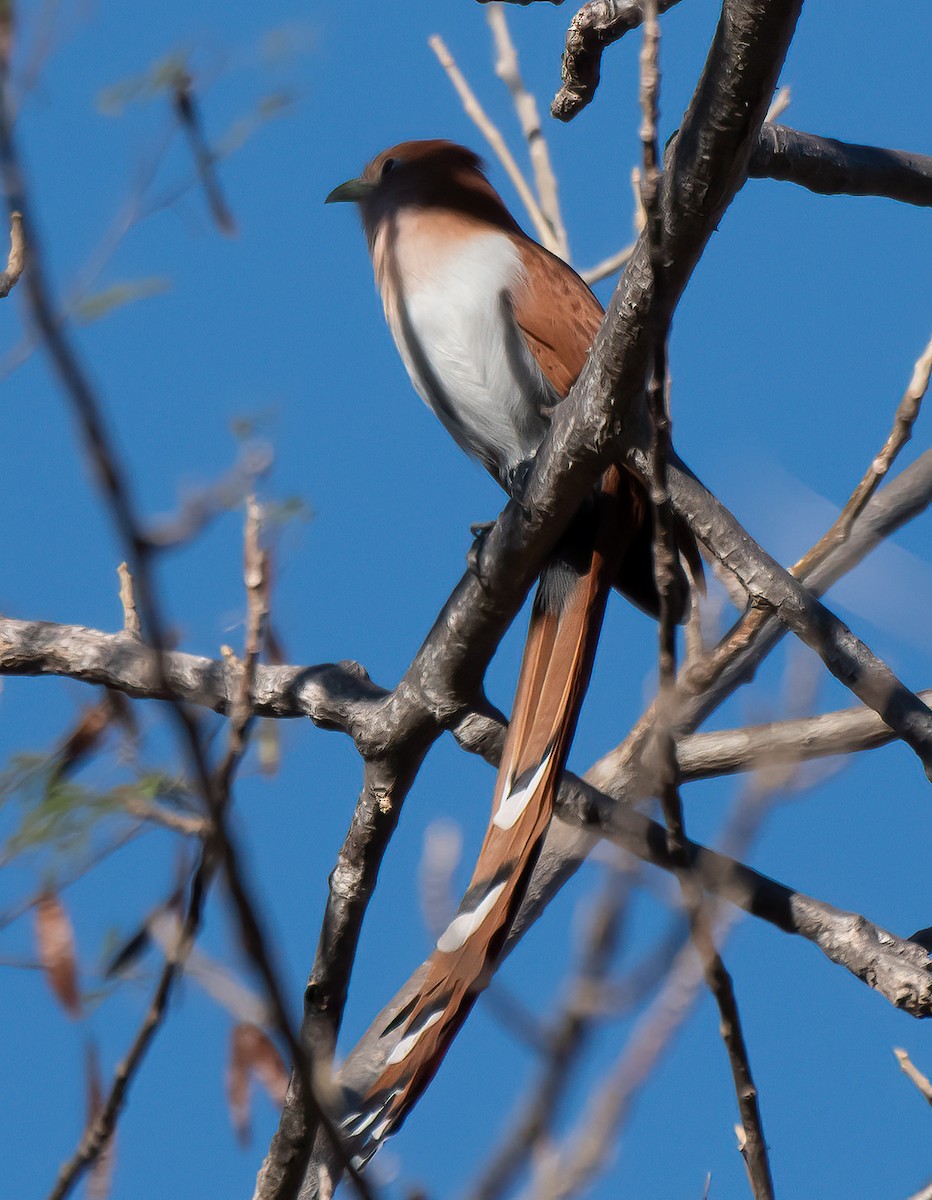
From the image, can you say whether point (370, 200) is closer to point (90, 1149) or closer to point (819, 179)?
point (819, 179)

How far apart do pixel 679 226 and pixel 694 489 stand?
53 cm

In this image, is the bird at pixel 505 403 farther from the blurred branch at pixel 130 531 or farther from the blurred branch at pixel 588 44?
the blurred branch at pixel 130 531

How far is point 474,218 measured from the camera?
3553 millimetres

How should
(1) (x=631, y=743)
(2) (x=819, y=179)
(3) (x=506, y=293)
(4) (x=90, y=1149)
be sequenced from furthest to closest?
1. (1) (x=631, y=743)
2. (3) (x=506, y=293)
3. (2) (x=819, y=179)
4. (4) (x=90, y=1149)

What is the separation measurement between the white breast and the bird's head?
20 centimetres

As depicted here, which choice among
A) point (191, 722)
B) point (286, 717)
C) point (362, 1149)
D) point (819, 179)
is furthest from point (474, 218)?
point (191, 722)

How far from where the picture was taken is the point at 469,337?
3244 mm

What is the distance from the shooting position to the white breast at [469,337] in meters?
3.23

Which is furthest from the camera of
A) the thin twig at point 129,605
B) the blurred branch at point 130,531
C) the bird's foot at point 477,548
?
the thin twig at point 129,605

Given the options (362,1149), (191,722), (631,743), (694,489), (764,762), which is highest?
(631,743)

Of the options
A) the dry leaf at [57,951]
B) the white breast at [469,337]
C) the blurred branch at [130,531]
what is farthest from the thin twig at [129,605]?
the blurred branch at [130,531]

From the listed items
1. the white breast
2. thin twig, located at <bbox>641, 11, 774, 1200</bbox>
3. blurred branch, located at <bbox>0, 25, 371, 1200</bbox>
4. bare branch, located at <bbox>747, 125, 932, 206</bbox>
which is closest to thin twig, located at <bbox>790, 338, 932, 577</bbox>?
bare branch, located at <bbox>747, 125, 932, 206</bbox>

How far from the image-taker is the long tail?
6.78 ft

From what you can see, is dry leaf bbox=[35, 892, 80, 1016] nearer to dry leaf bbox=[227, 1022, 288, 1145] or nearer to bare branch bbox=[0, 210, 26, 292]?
dry leaf bbox=[227, 1022, 288, 1145]
